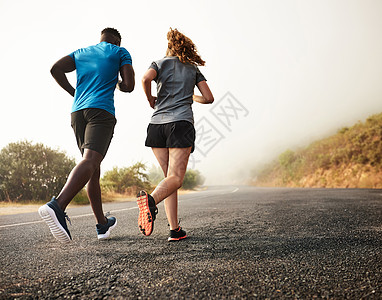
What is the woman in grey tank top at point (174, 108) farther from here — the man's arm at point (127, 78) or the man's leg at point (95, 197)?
the man's leg at point (95, 197)

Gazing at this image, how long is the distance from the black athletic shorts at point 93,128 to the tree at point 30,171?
9.84m

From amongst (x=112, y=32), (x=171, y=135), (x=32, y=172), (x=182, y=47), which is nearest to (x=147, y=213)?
(x=171, y=135)

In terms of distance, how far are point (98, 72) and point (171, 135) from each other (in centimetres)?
95

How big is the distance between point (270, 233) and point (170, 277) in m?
1.56

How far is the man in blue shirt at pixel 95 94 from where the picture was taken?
2516mm

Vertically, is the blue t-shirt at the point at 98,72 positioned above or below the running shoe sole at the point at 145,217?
above

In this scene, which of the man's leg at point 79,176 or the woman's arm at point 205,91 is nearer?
the man's leg at point 79,176

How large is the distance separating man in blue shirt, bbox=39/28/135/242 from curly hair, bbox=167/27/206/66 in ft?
1.52

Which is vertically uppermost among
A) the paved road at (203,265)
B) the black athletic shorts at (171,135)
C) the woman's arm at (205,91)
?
the woman's arm at (205,91)

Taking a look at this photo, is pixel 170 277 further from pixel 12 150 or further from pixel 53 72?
pixel 12 150

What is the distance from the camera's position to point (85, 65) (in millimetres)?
2740

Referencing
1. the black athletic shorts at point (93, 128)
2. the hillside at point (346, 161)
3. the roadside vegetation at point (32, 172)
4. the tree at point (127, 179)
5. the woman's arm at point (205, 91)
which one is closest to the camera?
the black athletic shorts at point (93, 128)

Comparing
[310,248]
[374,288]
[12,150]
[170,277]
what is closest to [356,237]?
[310,248]

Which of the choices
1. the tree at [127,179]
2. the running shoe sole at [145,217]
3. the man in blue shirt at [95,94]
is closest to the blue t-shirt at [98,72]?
the man in blue shirt at [95,94]
